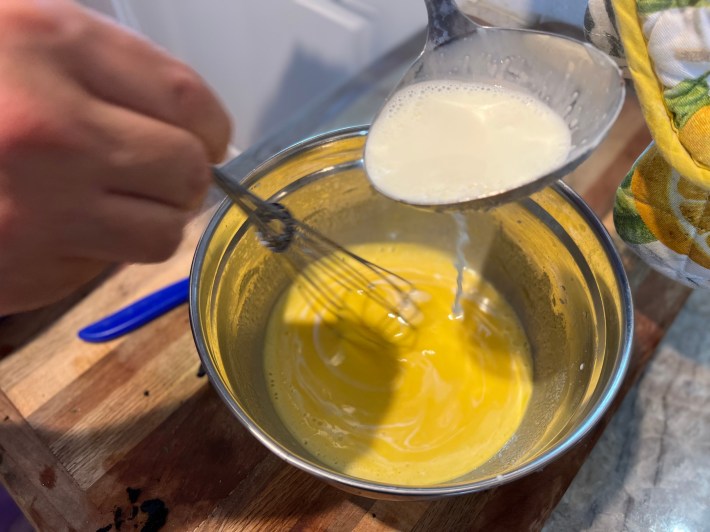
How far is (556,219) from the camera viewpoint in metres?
0.69

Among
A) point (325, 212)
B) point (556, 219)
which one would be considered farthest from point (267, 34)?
point (556, 219)

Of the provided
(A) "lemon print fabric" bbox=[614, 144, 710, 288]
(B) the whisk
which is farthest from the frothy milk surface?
(B) the whisk

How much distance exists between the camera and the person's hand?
14.2 inches

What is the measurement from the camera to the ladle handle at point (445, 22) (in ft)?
1.92

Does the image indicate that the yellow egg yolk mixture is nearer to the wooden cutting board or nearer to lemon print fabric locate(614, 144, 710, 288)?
the wooden cutting board

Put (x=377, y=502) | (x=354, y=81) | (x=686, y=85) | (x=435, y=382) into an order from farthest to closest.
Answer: (x=354, y=81) → (x=435, y=382) → (x=377, y=502) → (x=686, y=85)

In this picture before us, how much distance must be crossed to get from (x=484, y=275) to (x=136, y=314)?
453 mm

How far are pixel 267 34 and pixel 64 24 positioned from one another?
757 millimetres

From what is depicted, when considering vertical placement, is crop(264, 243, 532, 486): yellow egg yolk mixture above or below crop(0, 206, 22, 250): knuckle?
below

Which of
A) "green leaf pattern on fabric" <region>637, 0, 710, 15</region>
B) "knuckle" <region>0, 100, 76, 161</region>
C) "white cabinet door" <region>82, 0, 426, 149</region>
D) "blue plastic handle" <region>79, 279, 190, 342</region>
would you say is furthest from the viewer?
"white cabinet door" <region>82, 0, 426, 149</region>

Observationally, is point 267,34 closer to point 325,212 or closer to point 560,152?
point 325,212

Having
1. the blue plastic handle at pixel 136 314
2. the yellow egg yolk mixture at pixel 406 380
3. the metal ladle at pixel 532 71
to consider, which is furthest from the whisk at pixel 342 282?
the metal ladle at pixel 532 71

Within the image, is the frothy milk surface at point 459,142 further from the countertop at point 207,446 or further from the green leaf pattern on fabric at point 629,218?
the countertop at point 207,446

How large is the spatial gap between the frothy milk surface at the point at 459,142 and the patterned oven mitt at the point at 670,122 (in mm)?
78
